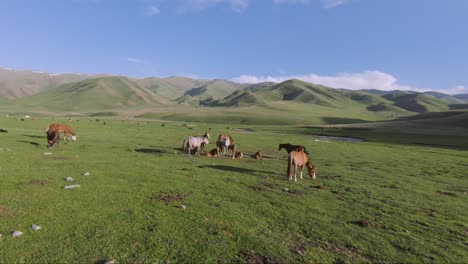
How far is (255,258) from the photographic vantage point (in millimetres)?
9742

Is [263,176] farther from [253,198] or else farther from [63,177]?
[63,177]

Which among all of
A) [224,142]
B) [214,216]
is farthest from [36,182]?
[224,142]

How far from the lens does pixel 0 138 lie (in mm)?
33875

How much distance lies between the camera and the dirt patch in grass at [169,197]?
1468 cm

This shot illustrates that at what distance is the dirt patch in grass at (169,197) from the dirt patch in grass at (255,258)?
5.69 metres

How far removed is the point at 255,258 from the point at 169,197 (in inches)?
268

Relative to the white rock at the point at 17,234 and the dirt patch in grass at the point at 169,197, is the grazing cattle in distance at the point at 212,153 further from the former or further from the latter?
the white rock at the point at 17,234

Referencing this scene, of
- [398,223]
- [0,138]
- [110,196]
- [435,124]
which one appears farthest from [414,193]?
[435,124]

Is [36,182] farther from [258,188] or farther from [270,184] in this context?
[270,184]

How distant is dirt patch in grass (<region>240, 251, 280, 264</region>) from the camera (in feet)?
31.4

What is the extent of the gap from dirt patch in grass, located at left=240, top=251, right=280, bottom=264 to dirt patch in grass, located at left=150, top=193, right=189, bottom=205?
5694mm

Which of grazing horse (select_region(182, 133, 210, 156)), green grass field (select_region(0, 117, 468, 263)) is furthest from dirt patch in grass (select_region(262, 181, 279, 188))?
grazing horse (select_region(182, 133, 210, 156))

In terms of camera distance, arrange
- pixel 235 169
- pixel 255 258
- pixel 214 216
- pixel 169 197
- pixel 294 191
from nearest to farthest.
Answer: pixel 255 258, pixel 214 216, pixel 169 197, pixel 294 191, pixel 235 169

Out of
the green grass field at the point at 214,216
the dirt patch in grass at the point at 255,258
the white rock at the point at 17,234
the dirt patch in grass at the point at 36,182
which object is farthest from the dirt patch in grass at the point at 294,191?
the dirt patch in grass at the point at 36,182
